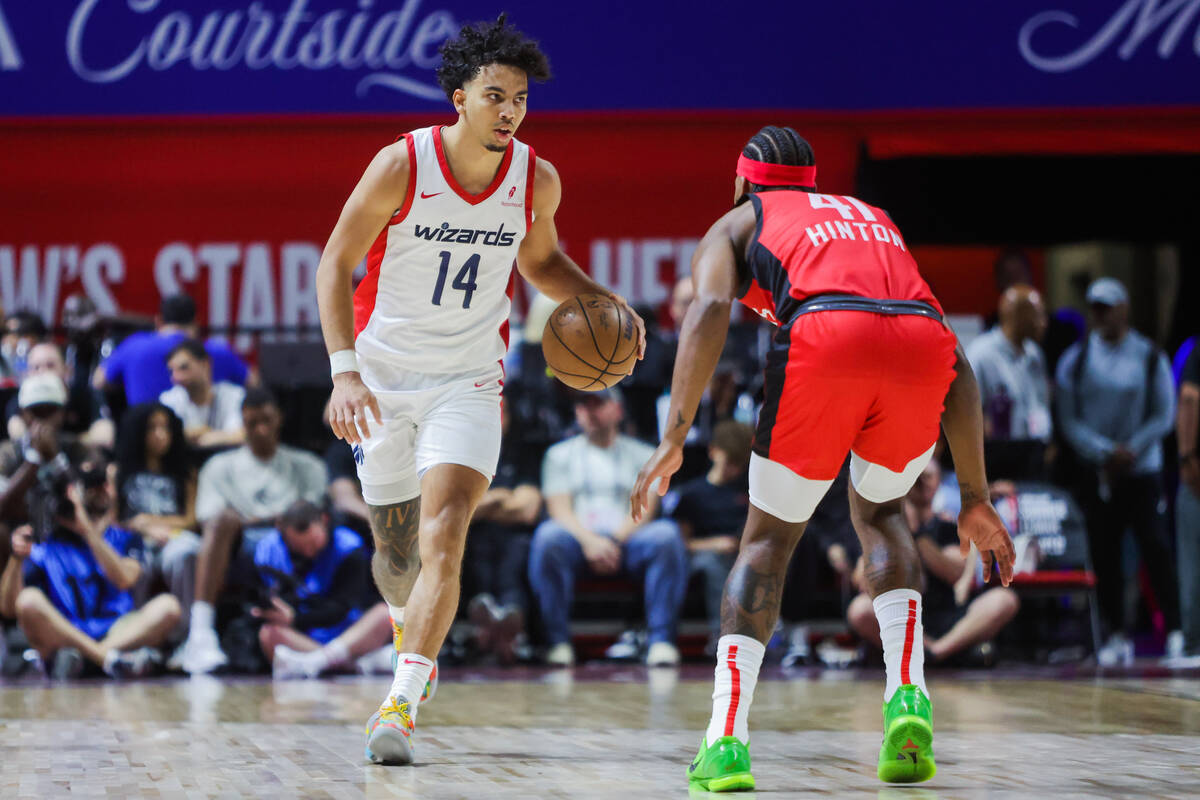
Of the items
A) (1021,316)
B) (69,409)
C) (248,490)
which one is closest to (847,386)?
(248,490)

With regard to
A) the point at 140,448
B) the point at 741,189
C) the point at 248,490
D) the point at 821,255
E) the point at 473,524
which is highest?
the point at 741,189

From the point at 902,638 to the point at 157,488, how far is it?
18.2 ft


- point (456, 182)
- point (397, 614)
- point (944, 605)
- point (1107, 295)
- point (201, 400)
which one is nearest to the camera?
point (456, 182)

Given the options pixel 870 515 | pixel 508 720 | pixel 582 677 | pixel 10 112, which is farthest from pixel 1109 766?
pixel 10 112

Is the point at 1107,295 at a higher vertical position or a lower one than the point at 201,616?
higher

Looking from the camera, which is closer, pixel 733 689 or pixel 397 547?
pixel 733 689

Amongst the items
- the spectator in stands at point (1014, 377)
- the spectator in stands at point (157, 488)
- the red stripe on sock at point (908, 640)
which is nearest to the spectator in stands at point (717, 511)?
the spectator in stands at point (1014, 377)

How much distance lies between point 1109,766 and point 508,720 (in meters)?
2.26

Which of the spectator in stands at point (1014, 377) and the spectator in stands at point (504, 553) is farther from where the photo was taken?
the spectator in stands at point (1014, 377)

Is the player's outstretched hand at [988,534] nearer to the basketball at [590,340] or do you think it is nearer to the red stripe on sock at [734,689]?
the red stripe on sock at [734,689]

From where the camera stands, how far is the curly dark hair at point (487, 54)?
4727 mm

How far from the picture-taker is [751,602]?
4090 mm

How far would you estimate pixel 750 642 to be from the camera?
4.07 meters

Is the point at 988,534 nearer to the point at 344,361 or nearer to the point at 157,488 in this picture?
the point at 344,361
